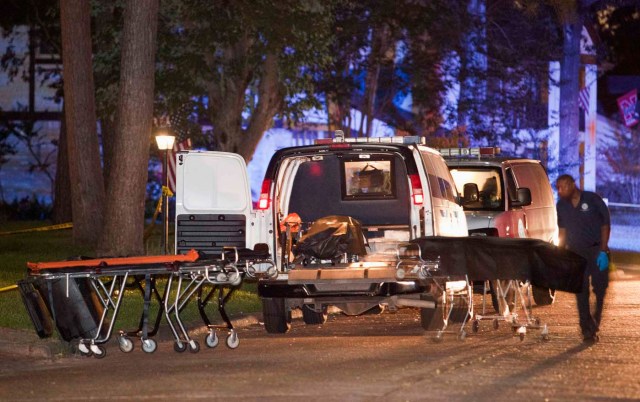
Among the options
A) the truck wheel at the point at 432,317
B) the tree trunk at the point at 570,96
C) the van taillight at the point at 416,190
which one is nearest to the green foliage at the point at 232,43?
the tree trunk at the point at 570,96

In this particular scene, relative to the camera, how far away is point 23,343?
13.6 metres

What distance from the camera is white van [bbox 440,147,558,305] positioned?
714 inches

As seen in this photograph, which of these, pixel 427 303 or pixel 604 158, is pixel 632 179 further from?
pixel 427 303

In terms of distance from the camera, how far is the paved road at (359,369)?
10.2 metres

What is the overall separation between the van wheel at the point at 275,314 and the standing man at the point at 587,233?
318 centimetres

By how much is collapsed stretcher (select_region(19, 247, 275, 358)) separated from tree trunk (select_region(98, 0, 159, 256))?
9.41 m

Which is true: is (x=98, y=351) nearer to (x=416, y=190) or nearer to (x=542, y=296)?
(x=416, y=190)

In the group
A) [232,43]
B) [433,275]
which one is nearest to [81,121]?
[232,43]

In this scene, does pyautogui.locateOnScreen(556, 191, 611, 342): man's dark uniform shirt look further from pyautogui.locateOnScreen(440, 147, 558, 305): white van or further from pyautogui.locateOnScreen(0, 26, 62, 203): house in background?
pyautogui.locateOnScreen(0, 26, 62, 203): house in background

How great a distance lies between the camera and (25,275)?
20562 mm

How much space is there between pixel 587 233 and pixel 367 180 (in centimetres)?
333

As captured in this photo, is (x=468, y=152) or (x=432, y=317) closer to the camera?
(x=432, y=317)

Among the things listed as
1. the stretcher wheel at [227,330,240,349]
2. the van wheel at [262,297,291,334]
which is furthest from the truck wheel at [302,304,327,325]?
the stretcher wheel at [227,330,240,349]

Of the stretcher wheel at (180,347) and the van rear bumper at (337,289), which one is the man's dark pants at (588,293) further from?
the stretcher wheel at (180,347)
